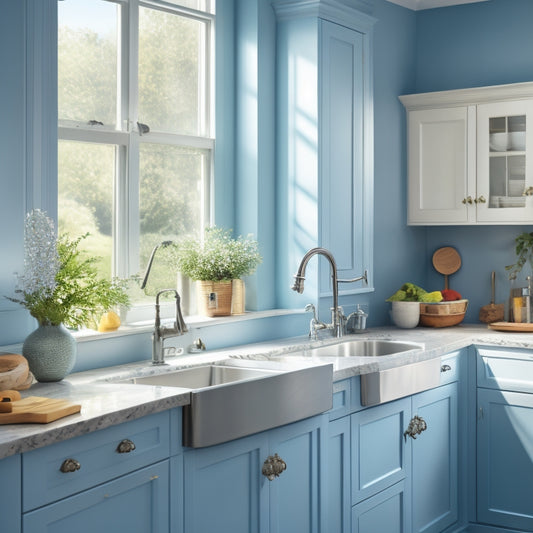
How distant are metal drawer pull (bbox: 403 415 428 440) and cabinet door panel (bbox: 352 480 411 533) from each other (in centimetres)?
21

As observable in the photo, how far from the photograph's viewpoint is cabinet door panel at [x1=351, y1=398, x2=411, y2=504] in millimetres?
3482

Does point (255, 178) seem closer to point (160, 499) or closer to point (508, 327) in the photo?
point (508, 327)

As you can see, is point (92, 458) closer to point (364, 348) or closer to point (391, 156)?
point (364, 348)

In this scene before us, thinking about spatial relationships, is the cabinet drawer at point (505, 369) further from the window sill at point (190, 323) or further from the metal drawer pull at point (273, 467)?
the metal drawer pull at point (273, 467)

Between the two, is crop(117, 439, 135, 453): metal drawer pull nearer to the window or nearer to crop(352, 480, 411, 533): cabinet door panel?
the window

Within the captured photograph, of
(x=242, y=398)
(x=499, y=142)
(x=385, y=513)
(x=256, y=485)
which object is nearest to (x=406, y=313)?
(x=499, y=142)

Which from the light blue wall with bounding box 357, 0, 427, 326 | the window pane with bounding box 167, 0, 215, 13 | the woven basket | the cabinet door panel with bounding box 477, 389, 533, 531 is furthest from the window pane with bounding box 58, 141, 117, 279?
the cabinet door panel with bounding box 477, 389, 533, 531

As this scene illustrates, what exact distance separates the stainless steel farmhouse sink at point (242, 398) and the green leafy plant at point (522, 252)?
216cm

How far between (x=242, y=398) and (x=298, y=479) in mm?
579

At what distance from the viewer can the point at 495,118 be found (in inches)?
186

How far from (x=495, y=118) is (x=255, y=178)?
1.52m

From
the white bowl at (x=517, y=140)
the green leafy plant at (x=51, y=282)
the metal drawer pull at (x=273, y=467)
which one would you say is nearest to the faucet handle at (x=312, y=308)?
the metal drawer pull at (x=273, y=467)

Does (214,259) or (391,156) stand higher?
(391,156)

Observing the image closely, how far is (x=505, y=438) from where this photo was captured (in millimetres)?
4207
